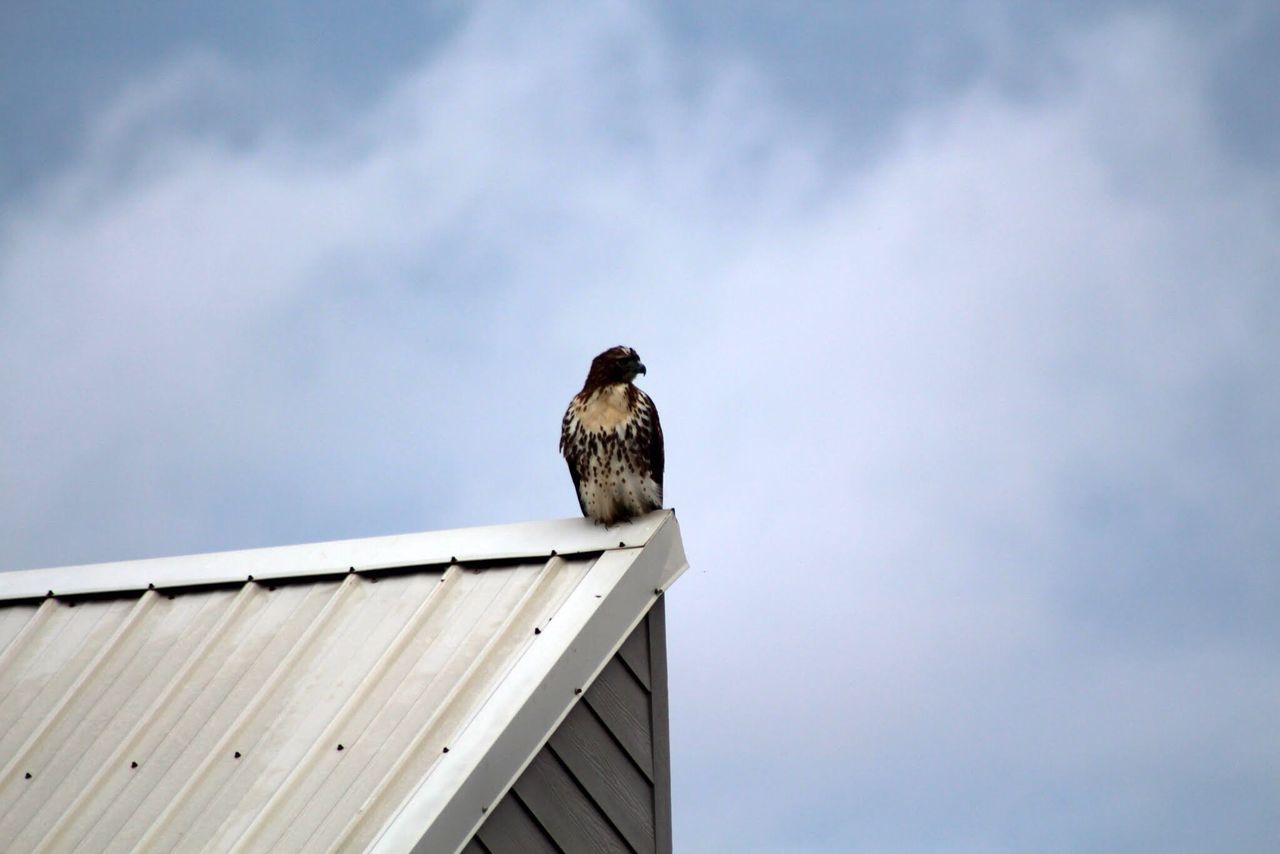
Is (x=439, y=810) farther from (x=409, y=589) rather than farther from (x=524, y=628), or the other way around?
(x=409, y=589)

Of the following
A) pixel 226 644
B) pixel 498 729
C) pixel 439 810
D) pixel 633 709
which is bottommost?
pixel 439 810

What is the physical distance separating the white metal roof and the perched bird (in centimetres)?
20

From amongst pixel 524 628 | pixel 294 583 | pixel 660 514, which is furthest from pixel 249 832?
pixel 660 514

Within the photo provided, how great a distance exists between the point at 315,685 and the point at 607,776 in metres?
1.13

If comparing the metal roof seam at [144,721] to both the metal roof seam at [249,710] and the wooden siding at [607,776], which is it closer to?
the metal roof seam at [249,710]

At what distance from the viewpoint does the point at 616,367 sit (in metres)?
6.95

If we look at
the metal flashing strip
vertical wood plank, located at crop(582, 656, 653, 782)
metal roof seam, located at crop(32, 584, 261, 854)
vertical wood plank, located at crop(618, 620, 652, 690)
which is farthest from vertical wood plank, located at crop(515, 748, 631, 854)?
metal roof seam, located at crop(32, 584, 261, 854)

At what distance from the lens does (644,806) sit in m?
5.67

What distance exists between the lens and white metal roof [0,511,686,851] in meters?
4.89

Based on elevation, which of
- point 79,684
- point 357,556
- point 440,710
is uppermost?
point 357,556

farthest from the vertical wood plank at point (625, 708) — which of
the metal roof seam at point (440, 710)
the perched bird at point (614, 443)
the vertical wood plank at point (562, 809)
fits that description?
the perched bird at point (614, 443)

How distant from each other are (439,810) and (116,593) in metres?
2.91

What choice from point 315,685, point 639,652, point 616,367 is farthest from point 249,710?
point 616,367

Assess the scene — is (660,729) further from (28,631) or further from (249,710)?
(28,631)
